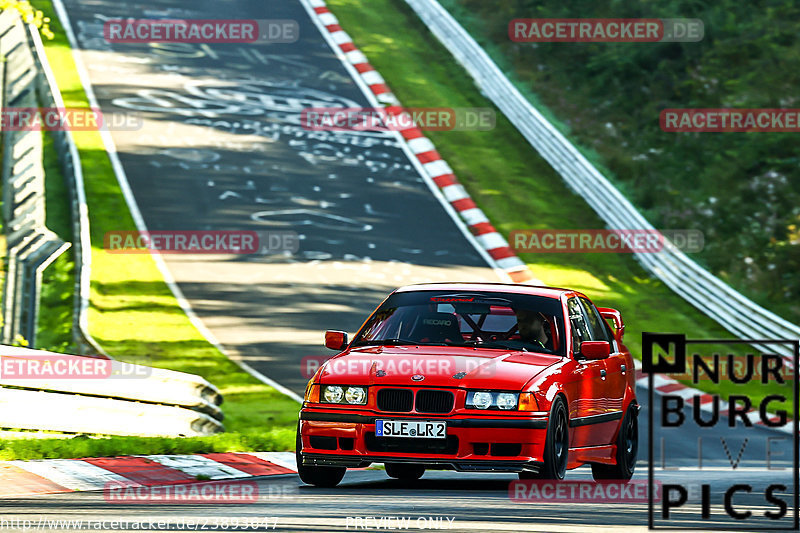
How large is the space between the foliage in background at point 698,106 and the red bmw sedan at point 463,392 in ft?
47.5

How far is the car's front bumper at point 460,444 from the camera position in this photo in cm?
920

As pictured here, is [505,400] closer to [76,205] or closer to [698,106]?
[76,205]

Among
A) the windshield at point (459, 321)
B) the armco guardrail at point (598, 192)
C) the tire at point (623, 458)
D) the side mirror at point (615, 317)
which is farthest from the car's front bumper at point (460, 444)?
the armco guardrail at point (598, 192)

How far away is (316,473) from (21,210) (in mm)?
10256

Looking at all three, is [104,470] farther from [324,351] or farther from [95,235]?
[95,235]

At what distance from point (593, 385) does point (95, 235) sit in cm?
1558

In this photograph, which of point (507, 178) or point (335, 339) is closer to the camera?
point (335, 339)

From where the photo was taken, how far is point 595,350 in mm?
10234

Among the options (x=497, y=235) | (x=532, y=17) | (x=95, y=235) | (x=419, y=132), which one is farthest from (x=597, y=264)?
(x=532, y=17)

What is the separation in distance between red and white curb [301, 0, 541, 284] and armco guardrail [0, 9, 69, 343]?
8317 millimetres

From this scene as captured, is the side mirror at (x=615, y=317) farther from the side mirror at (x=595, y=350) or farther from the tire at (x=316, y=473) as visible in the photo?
the tire at (x=316, y=473)

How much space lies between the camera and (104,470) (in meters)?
10.5

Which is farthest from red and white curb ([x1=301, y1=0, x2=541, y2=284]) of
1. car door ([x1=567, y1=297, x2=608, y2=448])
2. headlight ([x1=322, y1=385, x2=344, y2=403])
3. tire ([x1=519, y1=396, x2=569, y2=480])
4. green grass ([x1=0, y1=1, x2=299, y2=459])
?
headlight ([x1=322, y1=385, x2=344, y2=403])

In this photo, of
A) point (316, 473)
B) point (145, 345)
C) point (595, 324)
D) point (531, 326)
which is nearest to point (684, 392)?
point (145, 345)
